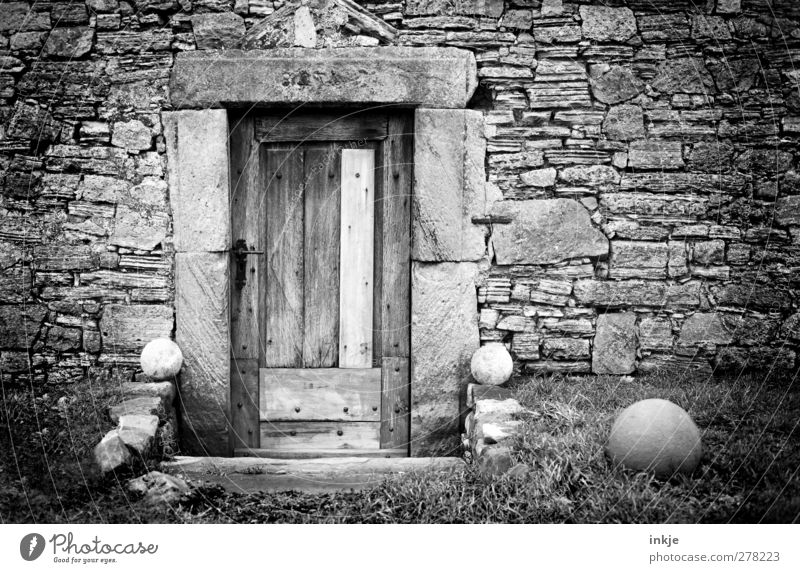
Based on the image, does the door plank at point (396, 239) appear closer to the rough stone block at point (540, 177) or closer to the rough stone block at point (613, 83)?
the rough stone block at point (540, 177)

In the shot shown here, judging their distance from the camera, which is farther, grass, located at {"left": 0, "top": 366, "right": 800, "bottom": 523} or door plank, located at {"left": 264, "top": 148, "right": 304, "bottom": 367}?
door plank, located at {"left": 264, "top": 148, "right": 304, "bottom": 367}

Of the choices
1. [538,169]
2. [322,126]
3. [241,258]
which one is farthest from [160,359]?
[538,169]

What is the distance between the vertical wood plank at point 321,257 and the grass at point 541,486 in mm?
1169

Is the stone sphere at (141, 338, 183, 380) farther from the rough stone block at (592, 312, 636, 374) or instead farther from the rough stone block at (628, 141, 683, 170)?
the rough stone block at (628, 141, 683, 170)

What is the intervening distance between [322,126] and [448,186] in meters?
0.88

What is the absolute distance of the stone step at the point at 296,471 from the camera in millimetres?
3549

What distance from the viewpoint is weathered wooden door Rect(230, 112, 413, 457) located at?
426 cm

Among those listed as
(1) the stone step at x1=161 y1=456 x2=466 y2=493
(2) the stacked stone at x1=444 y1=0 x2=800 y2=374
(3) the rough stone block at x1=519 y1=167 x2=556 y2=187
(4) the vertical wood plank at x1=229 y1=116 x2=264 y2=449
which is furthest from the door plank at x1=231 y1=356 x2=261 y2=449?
(3) the rough stone block at x1=519 y1=167 x2=556 y2=187

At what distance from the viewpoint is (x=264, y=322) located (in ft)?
14.2

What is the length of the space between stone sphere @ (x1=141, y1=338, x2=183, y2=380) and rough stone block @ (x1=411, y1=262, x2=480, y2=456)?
1.44m

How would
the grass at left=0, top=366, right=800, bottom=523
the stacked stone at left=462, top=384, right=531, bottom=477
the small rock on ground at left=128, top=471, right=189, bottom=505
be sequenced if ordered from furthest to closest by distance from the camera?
the stacked stone at left=462, top=384, right=531, bottom=477 < the small rock on ground at left=128, top=471, right=189, bottom=505 < the grass at left=0, top=366, right=800, bottom=523

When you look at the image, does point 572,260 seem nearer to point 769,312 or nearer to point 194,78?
point 769,312
